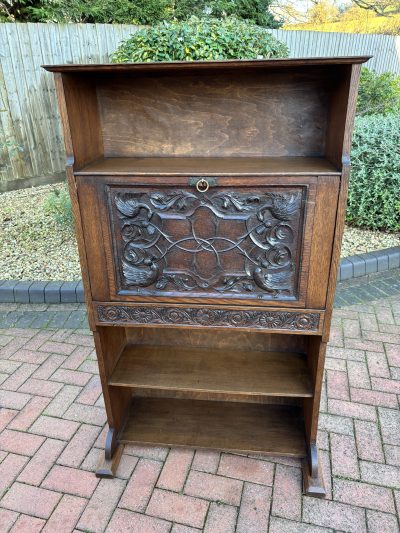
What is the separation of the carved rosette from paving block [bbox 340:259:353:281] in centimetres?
223

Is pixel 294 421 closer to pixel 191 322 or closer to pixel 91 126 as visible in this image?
pixel 191 322

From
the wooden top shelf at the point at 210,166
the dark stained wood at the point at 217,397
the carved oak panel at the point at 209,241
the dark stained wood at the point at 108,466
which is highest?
the wooden top shelf at the point at 210,166

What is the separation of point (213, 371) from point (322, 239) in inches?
34.2

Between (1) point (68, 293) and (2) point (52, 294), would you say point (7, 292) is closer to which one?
(2) point (52, 294)

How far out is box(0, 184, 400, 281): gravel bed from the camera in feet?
12.1

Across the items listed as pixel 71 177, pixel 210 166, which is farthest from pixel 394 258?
pixel 71 177

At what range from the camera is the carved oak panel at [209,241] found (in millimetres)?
1401

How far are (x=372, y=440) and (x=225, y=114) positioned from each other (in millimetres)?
1760

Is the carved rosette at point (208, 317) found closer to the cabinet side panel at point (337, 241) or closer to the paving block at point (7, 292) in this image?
the cabinet side panel at point (337, 241)

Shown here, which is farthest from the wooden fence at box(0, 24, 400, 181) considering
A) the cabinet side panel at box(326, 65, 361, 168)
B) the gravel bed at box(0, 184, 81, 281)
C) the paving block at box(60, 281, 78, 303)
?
the cabinet side panel at box(326, 65, 361, 168)

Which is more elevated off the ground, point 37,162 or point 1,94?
point 1,94

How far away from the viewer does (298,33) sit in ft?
28.0

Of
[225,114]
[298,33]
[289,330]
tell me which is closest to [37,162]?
[225,114]

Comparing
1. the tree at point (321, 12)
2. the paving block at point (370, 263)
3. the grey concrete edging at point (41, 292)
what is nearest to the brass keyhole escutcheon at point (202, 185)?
the grey concrete edging at point (41, 292)
